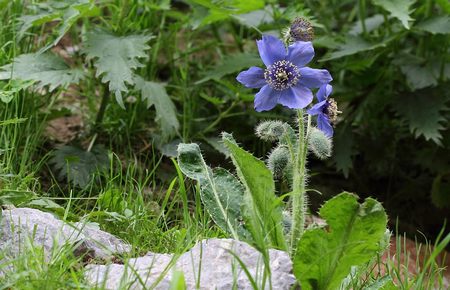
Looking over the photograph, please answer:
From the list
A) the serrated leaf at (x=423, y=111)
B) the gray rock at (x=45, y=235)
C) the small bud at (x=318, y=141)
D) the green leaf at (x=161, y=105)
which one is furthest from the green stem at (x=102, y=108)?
the serrated leaf at (x=423, y=111)

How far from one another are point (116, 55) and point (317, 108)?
4.04 ft

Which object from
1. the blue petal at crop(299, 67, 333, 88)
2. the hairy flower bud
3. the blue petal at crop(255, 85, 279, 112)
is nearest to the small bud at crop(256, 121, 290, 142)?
the blue petal at crop(255, 85, 279, 112)

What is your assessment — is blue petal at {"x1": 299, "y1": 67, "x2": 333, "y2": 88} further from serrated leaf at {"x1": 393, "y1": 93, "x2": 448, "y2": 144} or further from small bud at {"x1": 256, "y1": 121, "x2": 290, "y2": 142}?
serrated leaf at {"x1": 393, "y1": 93, "x2": 448, "y2": 144}

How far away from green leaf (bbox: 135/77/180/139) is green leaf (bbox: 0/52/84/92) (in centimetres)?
30

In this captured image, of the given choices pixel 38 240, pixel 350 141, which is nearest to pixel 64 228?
pixel 38 240

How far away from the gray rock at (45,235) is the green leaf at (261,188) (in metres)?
0.44

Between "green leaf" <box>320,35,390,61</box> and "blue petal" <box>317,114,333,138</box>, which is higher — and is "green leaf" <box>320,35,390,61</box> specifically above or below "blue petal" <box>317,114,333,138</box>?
below

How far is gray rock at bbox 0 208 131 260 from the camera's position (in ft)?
7.48

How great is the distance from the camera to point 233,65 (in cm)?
390

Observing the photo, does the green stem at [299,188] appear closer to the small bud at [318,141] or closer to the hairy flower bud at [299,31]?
the small bud at [318,141]

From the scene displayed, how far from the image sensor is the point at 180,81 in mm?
4102

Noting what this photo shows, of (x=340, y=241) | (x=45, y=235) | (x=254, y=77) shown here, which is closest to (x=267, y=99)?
(x=254, y=77)

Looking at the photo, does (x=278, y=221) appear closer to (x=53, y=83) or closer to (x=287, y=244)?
(x=287, y=244)

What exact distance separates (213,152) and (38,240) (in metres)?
1.67
